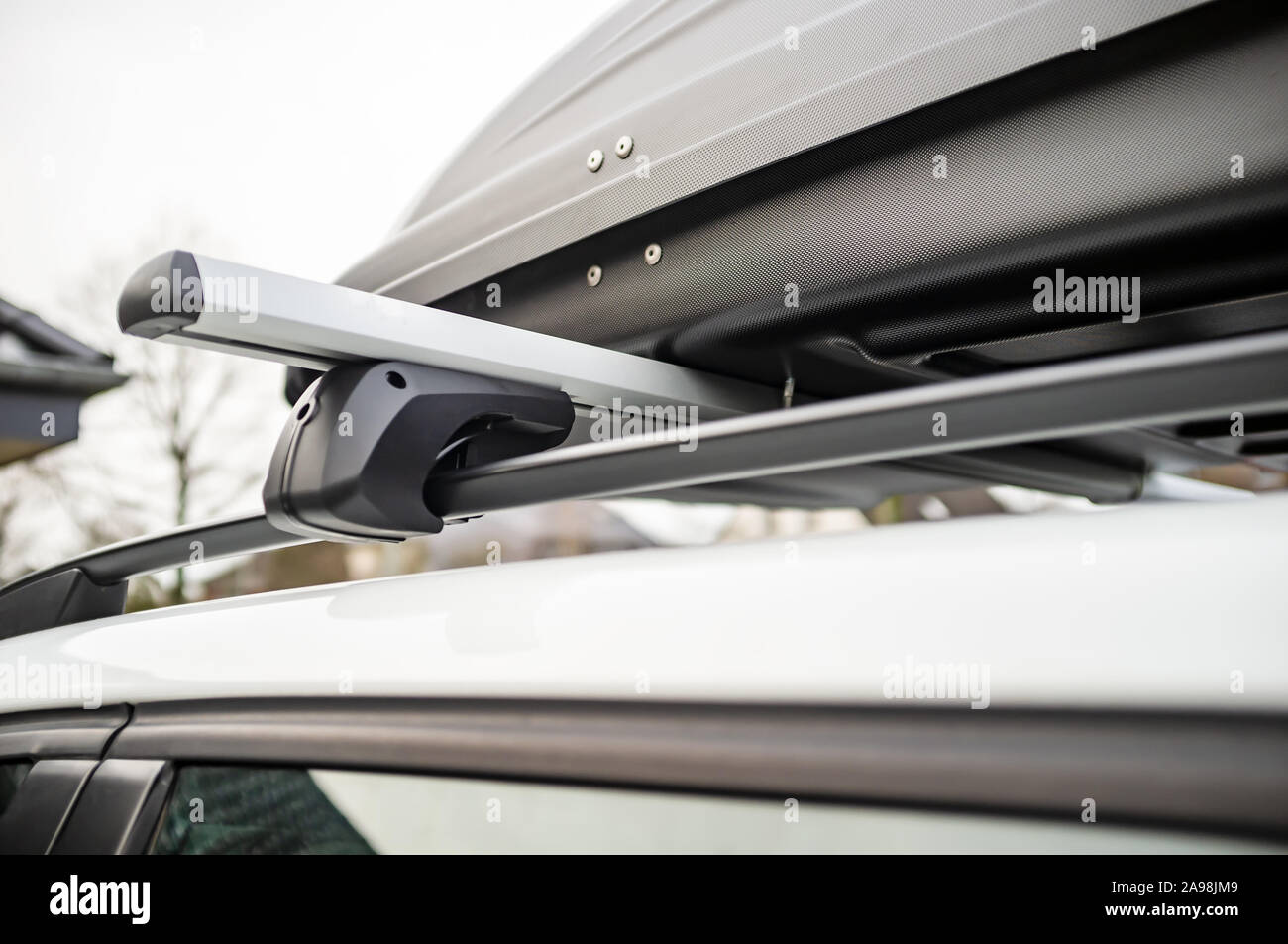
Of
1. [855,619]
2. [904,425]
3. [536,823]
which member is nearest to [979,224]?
[904,425]

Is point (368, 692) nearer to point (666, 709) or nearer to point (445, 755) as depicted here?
point (445, 755)

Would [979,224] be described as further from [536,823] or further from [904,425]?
[536,823]

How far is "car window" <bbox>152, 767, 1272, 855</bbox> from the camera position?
514 millimetres

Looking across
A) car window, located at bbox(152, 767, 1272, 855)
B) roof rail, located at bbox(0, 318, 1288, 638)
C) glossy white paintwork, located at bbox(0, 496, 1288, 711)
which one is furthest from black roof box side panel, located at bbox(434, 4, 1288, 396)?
car window, located at bbox(152, 767, 1272, 855)

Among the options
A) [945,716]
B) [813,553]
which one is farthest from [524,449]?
[945,716]

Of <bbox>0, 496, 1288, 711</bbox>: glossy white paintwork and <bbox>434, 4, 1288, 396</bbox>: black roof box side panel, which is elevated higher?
<bbox>434, 4, 1288, 396</bbox>: black roof box side panel

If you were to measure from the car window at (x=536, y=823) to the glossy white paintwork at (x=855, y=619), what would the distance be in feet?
0.22

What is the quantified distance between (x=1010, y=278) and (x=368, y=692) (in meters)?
0.83

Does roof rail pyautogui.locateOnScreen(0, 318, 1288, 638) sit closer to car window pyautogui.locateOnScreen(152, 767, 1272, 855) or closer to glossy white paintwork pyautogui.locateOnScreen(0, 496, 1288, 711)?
glossy white paintwork pyautogui.locateOnScreen(0, 496, 1288, 711)

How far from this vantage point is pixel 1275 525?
1.71ft

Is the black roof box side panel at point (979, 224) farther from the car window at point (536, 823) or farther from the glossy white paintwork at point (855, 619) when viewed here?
the car window at point (536, 823)

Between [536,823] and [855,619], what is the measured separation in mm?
A: 272

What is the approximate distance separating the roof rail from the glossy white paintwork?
71 millimetres

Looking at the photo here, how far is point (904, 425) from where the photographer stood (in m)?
0.70
